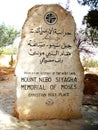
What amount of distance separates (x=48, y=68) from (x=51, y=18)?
97 centimetres

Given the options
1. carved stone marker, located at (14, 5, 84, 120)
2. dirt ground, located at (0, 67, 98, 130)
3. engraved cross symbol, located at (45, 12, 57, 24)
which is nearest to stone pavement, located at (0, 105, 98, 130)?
dirt ground, located at (0, 67, 98, 130)

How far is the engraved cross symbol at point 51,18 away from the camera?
6.96 meters

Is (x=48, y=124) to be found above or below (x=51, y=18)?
below

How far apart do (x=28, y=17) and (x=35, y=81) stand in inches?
49.1

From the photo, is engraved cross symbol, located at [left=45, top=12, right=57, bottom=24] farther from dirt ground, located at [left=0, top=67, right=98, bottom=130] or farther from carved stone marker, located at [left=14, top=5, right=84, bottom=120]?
dirt ground, located at [left=0, top=67, right=98, bottom=130]

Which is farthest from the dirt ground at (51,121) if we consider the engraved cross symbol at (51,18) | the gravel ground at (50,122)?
the engraved cross symbol at (51,18)

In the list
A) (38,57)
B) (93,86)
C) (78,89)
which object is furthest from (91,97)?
(38,57)

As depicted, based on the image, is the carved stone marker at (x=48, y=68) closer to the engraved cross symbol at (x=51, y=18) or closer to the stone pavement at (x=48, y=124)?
the engraved cross symbol at (x=51, y=18)

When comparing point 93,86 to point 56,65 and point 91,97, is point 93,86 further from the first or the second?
point 56,65

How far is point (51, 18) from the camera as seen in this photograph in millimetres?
6977

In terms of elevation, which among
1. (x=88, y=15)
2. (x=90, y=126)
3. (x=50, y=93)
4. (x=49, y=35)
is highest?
(x=88, y=15)

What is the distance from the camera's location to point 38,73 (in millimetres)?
7035

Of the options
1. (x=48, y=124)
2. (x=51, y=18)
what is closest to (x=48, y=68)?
(x=51, y=18)

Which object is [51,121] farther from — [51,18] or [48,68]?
[51,18]
